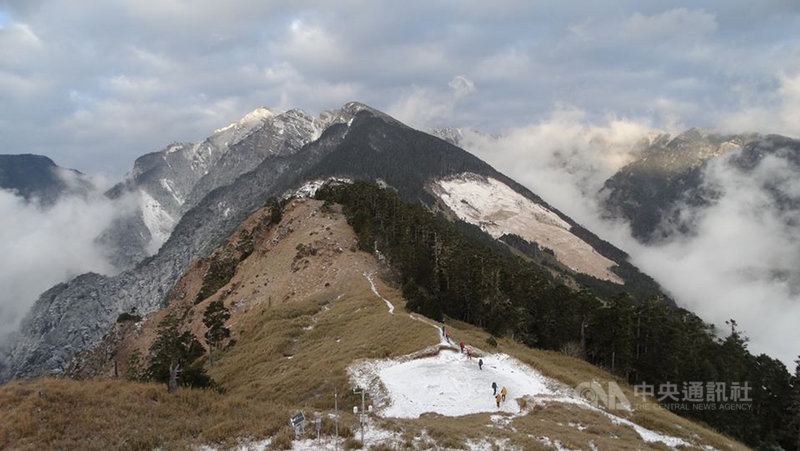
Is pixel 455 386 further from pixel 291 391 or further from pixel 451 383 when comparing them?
pixel 291 391

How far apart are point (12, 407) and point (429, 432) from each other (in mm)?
18666

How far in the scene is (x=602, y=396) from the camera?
3944cm

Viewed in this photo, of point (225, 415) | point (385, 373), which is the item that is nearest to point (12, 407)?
point (225, 415)

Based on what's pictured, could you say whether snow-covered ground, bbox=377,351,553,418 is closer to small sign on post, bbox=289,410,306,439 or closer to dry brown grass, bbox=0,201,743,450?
dry brown grass, bbox=0,201,743,450

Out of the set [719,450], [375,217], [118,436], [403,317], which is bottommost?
[719,450]

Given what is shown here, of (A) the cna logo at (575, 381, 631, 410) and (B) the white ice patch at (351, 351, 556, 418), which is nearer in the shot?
(B) the white ice patch at (351, 351, 556, 418)

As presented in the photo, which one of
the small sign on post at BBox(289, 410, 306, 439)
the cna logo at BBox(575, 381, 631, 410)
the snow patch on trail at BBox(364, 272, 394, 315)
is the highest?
the snow patch on trail at BBox(364, 272, 394, 315)

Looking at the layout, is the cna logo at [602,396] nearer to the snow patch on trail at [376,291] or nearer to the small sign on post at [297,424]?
the snow patch on trail at [376,291]

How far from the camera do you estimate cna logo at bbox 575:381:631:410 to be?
37.1 m

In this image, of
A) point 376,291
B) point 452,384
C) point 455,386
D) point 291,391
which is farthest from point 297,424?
point 376,291

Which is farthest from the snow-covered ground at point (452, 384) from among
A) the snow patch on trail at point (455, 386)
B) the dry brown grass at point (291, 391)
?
the dry brown grass at point (291, 391)

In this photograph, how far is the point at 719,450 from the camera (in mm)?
31328

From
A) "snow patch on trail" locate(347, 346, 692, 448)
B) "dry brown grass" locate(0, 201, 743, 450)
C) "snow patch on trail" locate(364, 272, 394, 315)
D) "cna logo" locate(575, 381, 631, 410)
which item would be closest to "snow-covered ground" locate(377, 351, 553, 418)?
"snow patch on trail" locate(347, 346, 692, 448)

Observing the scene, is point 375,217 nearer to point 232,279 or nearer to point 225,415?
point 232,279
